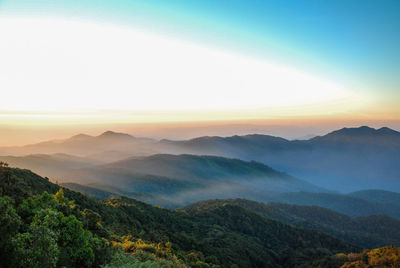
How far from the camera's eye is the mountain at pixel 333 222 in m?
80.6

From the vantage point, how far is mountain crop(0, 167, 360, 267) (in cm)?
1032

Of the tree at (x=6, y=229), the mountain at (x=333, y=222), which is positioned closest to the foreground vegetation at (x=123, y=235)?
the tree at (x=6, y=229)

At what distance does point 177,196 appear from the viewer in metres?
165

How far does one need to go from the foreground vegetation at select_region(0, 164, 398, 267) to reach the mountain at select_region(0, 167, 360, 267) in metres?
0.04

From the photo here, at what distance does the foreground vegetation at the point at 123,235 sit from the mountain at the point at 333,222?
20.0 m

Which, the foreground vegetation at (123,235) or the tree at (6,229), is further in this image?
the foreground vegetation at (123,235)

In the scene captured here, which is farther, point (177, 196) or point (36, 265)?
point (177, 196)

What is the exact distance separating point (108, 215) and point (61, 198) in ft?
47.5

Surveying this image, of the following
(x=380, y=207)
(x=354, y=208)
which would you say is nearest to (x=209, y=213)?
(x=354, y=208)

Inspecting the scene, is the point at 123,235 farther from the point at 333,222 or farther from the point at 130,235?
the point at 333,222

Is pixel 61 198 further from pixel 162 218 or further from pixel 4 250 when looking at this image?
pixel 162 218

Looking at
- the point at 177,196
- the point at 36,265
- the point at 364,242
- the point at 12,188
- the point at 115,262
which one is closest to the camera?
the point at 36,265

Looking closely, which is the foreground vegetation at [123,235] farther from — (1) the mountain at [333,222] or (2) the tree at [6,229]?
(1) the mountain at [333,222]

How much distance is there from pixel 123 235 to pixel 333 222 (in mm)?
109797
